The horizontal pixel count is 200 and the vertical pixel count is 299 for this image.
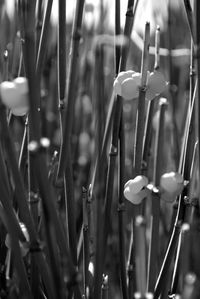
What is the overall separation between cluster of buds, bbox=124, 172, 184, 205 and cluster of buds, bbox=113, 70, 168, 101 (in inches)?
3.9

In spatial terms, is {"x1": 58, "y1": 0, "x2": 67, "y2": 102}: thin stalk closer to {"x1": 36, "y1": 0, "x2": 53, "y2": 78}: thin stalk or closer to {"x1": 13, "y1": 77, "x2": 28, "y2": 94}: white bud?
{"x1": 36, "y1": 0, "x2": 53, "y2": 78}: thin stalk

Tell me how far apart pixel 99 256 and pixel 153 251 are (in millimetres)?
74

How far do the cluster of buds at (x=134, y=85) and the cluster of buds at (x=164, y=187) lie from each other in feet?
0.33

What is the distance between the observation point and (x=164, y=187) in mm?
545

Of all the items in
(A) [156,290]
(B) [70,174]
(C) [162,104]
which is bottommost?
(A) [156,290]

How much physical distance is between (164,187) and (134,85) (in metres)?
0.13

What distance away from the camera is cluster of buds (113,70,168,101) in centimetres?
60

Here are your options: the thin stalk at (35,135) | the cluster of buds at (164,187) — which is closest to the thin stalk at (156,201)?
the cluster of buds at (164,187)

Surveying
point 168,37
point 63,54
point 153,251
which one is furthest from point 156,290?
point 168,37

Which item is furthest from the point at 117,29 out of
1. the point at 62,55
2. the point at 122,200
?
the point at 122,200

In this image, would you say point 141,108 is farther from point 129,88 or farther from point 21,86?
point 21,86

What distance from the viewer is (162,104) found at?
0.54 m

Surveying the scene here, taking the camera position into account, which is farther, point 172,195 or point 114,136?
point 114,136

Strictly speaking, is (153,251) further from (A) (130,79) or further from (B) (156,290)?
(A) (130,79)
